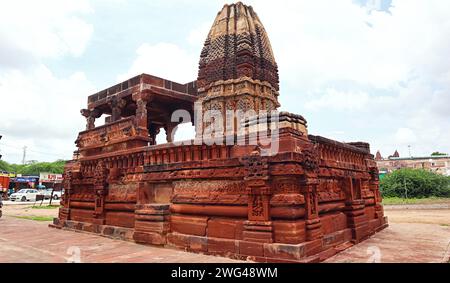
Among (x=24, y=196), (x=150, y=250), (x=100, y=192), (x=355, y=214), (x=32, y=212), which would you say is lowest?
(x=32, y=212)

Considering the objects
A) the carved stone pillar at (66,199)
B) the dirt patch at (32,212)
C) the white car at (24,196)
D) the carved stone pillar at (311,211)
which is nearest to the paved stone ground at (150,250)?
the carved stone pillar at (311,211)

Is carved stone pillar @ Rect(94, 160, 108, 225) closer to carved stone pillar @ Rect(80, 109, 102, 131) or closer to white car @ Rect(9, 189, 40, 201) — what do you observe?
carved stone pillar @ Rect(80, 109, 102, 131)

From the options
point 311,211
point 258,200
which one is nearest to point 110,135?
point 258,200

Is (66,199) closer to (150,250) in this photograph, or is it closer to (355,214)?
(150,250)

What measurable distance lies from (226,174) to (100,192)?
4707 millimetres

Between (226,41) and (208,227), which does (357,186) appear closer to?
(208,227)

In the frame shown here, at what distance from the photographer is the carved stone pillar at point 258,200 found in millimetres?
5402

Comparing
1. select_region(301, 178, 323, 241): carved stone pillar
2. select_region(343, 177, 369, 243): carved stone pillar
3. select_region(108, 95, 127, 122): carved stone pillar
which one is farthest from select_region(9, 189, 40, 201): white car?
select_region(301, 178, 323, 241): carved stone pillar

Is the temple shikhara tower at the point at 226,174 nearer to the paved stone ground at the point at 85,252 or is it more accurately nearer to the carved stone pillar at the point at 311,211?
the carved stone pillar at the point at 311,211

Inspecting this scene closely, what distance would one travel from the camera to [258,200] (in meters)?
5.59

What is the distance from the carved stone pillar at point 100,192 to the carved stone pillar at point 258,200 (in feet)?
16.9

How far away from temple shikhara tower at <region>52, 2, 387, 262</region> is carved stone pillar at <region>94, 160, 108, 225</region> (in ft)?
0.10
